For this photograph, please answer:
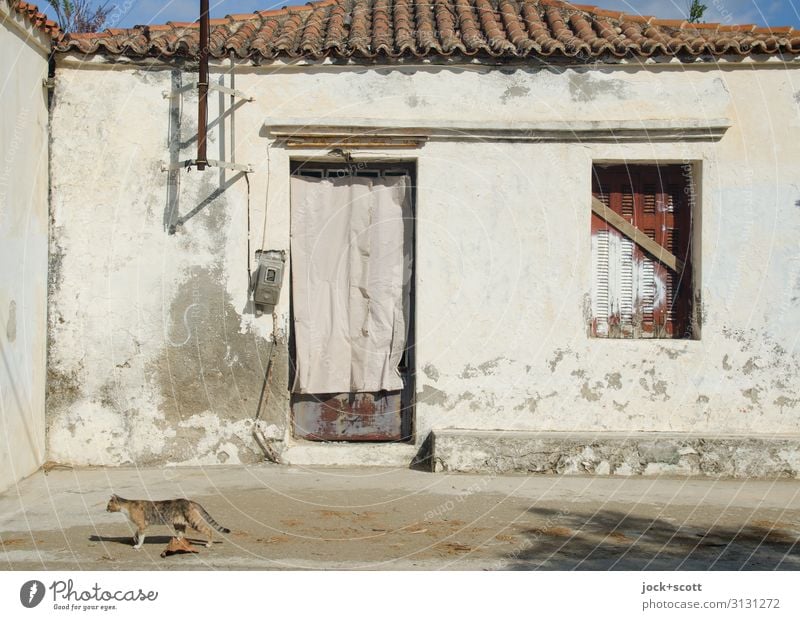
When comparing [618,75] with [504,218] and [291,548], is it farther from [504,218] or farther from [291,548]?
[291,548]

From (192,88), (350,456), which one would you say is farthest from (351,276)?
(192,88)

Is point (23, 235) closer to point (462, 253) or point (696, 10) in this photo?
point (462, 253)

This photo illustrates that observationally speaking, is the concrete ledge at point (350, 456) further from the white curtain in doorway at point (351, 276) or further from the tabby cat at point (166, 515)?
the tabby cat at point (166, 515)

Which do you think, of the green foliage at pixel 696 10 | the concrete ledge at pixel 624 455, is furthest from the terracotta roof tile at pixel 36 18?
the green foliage at pixel 696 10

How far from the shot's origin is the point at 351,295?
31.0ft

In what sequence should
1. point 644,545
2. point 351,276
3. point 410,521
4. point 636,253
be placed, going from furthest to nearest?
point 636,253, point 351,276, point 410,521, point 644,545

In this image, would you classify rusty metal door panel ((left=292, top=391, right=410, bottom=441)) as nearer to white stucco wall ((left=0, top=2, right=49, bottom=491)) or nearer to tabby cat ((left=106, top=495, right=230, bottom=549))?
white stucco wall ((left=0, top=2, right=49, bottom=491))

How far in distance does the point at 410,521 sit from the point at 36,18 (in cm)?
519

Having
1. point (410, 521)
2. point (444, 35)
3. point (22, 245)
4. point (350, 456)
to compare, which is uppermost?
point (444, 35)

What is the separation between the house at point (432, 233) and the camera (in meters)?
9.16

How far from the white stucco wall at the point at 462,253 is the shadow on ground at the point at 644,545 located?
7.06 feet

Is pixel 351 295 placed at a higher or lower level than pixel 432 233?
lower

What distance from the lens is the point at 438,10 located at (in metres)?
10.6

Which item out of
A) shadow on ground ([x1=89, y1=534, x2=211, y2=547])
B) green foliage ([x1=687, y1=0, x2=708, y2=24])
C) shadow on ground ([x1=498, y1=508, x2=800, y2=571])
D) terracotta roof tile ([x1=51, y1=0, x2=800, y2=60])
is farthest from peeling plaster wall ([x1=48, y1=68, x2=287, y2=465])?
green foliage ([x1=687, y1=0, x2=708, y2=24])
